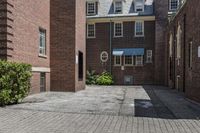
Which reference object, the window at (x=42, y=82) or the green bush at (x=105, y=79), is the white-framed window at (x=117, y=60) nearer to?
the green bush at (x=105, y=79)

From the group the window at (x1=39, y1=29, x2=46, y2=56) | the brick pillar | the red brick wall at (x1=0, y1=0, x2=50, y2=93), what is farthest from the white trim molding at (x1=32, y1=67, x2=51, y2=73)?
the brick pillar

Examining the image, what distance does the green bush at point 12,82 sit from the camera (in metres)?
12.5

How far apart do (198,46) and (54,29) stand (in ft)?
34.0

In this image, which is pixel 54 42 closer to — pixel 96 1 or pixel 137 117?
pixel 137 117

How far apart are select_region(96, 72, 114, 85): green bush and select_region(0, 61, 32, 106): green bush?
21.5 meters

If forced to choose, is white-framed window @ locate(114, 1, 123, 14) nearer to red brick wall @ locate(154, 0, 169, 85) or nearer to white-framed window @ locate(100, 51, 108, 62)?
red brick wall @ locate(154, 0, 169, 85)

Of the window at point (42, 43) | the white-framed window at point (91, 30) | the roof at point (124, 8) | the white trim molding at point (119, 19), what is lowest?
the window at point (42, 43)

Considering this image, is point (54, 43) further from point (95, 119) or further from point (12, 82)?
point (95, 119)

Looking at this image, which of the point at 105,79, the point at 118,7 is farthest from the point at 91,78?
the point at 118,7

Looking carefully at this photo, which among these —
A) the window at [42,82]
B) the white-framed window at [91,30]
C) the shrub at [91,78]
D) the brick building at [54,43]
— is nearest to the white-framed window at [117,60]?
the shrub at [91,78]

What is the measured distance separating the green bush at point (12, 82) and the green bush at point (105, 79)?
2153 cm

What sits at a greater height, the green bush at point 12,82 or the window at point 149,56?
the window at point 149,56

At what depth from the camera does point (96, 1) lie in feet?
126

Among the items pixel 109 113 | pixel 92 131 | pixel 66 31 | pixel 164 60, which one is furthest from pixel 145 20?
pixel 92 131
